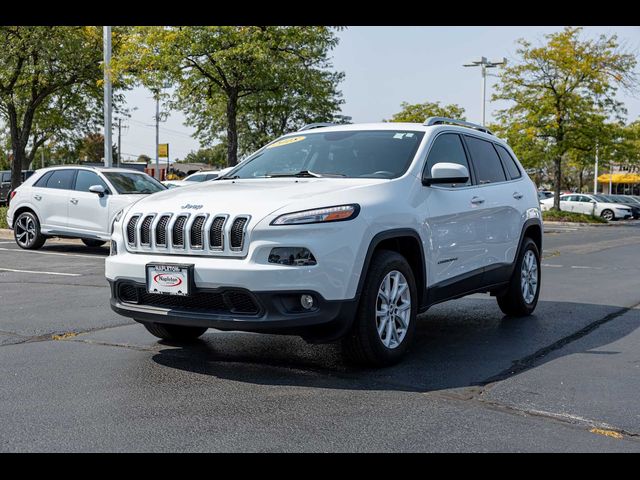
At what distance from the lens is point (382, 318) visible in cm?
539

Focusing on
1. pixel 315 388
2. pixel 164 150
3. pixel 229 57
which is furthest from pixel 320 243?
pixel 164 150

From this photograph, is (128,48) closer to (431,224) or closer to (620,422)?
(431,224)

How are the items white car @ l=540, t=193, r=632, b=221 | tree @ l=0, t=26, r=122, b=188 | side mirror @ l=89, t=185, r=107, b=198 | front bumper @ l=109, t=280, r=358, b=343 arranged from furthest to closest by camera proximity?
white car @ l=540, t=193, r=632, b=221 → tree @ l=0, t=26, r=122, b=188 → side mirror @ l=89, t=185, r=107, b=198 → front bumper @ l=109, t=280, r=358, b=343

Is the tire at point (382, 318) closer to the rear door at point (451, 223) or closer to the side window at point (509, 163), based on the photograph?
the rear door at point (451, 223)

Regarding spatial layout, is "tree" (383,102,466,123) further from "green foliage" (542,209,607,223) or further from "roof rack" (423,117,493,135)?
"roof rack" (423,117,493,135)

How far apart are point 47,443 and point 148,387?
1.14 meters

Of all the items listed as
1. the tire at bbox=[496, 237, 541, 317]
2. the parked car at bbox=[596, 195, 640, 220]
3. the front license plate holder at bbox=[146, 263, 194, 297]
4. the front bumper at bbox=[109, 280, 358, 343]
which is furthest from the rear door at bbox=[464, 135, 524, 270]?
the parked car at bbox=[596, 195, 640, 220]

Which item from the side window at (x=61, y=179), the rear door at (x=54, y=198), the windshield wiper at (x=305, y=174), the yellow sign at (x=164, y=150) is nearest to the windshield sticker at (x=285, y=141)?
the windshield wiper at (x=305, y=174)

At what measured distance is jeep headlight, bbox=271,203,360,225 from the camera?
4977 millimetres

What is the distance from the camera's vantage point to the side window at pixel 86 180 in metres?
14.3

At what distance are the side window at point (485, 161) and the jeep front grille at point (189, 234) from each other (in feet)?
9.39

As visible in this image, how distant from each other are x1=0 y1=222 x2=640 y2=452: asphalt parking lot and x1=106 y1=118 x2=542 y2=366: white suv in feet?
1.21

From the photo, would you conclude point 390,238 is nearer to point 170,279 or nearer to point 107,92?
point 170,279

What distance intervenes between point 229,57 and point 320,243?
17281 mm
